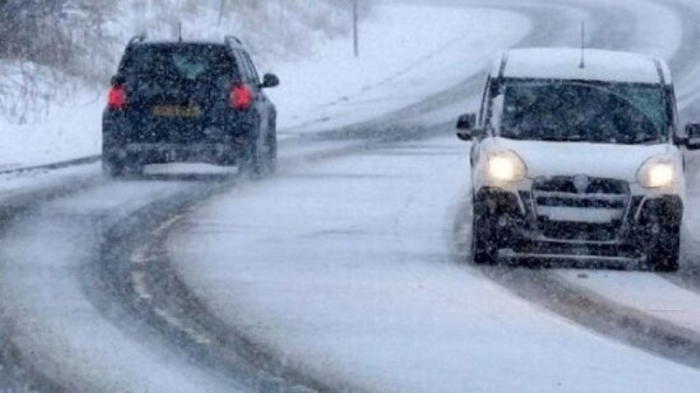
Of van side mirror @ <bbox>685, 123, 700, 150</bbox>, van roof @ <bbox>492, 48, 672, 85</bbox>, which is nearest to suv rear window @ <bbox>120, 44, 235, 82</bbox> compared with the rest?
van roof @ <bbox>492, 48, 672, 85</bbox>

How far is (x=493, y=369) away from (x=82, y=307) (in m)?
3.43

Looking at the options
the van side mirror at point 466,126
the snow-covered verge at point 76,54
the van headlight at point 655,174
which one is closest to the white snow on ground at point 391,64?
the snow-covered verge at point 76,54

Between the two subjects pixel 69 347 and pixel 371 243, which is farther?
pixel 371 243

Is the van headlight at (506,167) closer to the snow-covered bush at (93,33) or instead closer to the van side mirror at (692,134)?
the van side mirror at (692,134)

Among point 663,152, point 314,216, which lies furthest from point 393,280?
point 314,216

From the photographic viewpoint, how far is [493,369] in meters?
11.6

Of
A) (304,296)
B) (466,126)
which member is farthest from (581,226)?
(304,296)

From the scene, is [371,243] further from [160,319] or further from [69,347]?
[69,347]

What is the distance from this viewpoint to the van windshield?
17500 millimetres

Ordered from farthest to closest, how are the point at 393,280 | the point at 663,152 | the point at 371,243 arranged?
the point at 371,243 < the point at 663,152 < the point at 393,280

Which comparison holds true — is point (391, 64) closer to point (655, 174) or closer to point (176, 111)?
point (176, 111)

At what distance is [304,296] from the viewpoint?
1480 cm

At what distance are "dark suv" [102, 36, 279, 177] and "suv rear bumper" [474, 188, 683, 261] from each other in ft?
29.6

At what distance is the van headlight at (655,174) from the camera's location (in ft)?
55.0
